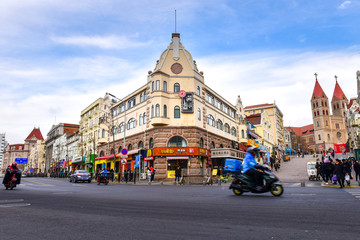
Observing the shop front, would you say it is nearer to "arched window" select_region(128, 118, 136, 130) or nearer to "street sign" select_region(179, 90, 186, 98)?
"street sign" select_region(179, 90, 186, 98)

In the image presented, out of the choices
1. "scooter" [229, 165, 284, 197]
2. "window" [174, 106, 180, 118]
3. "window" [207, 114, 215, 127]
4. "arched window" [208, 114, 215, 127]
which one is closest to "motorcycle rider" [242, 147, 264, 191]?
"scooter" [229, 165, 284, 197]

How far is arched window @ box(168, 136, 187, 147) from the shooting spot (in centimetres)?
3475

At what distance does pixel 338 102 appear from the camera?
418 ft

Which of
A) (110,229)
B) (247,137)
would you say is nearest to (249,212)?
(110,229)

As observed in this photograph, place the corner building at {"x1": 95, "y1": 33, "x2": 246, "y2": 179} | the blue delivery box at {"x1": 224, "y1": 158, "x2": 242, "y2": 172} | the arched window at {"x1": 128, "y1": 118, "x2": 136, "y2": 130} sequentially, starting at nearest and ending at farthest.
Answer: the blue delivery box at {"x1": 224, "y1": 158, "x2": 242, "y2": 172} < the corner building at {"x1": 95, "y1": 33, "x2": 246, "y2": 179} < the arched window at {"x1": 128, "y1": 118, "x2": 136, "y2": 130}

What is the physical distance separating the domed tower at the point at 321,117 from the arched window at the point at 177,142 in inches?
4051

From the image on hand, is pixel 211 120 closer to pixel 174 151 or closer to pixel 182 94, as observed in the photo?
pixel 182 94

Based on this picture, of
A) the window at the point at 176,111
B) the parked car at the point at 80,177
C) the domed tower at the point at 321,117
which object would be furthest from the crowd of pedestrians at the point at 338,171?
the domed tower at the point at 321,117

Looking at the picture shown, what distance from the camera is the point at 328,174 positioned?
19109 mm

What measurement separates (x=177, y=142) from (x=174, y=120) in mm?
2893

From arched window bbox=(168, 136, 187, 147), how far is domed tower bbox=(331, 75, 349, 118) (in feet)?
381

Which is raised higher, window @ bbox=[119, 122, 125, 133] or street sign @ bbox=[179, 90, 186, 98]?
street sign @ bbox=[179, 90, 186, 98]

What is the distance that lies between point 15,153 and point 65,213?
178529 mm

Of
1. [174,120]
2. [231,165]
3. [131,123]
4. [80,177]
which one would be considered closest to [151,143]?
[174,120]
